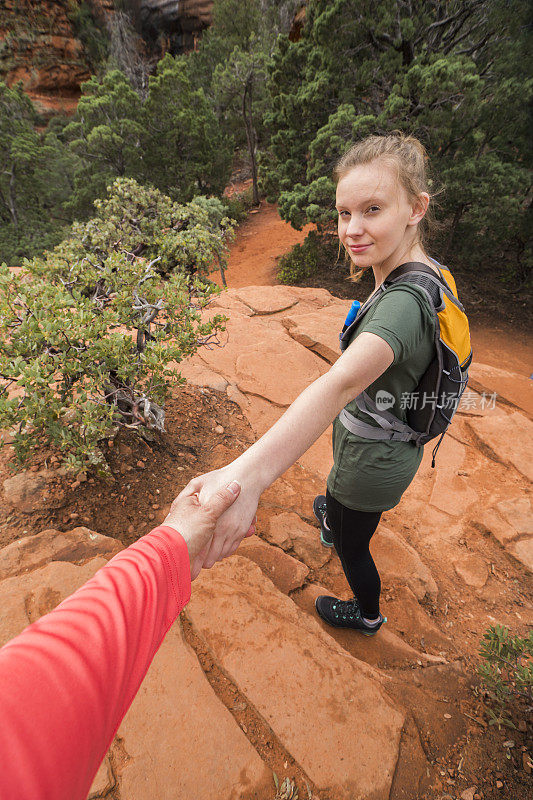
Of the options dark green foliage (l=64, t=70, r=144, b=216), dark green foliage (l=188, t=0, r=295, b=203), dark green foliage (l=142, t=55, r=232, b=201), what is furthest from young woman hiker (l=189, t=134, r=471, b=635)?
dark green foliage (l=188, t=0, r=295, b=203)

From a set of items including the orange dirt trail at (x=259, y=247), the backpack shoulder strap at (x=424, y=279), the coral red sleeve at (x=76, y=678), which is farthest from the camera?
the orange dirt trail at (x=259, y=247)

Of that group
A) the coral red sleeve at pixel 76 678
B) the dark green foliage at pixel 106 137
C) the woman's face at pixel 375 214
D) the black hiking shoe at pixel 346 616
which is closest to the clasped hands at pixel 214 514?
the coral red sleeve at pixel 76 678

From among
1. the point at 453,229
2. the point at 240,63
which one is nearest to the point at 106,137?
the point at 240,63

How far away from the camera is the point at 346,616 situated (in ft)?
6.54

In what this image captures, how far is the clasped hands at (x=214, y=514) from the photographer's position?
0.89 meters

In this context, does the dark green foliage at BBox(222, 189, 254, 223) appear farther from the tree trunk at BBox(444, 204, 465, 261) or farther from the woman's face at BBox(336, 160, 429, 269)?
the woman's face at BBox(336, 160, 429, 269)

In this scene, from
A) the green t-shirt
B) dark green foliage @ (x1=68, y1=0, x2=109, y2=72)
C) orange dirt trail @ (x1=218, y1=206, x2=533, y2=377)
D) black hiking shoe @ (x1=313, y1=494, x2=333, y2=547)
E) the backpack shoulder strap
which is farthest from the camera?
dark green foliage @ (x1=68, y1=0, x2=109, y2=72)

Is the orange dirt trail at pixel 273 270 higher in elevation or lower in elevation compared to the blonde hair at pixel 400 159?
lower

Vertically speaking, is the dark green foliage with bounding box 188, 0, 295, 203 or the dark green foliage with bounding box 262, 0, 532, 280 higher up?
the dark green foliage with bounding box 188, 0, 295, 203

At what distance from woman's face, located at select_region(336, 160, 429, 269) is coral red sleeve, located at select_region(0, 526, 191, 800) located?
1191 mm

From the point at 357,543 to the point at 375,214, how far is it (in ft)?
4.30

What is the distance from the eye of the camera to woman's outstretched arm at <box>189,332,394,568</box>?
3.07ft

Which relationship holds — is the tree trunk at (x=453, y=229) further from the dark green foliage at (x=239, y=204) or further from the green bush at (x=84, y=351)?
the dark green foliage at (x=239, y=204)

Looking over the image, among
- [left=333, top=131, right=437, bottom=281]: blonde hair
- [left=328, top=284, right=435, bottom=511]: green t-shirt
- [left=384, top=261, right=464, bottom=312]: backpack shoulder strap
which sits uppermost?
[left=333, top=131, right=437, bottom=281]: blonde hair
